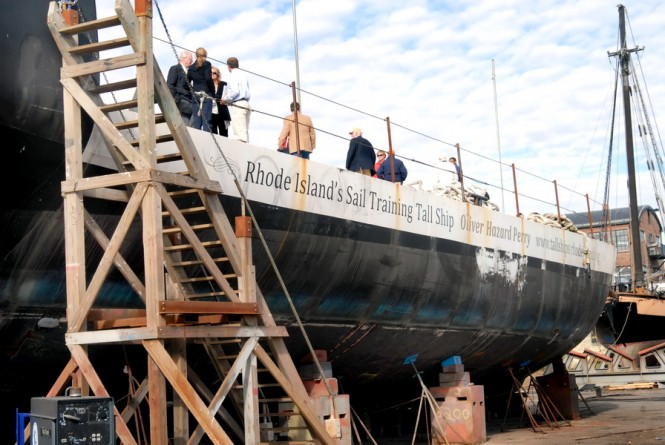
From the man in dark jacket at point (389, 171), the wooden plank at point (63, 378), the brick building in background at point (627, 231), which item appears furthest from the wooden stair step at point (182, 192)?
the brick building in background at point (627, 231)

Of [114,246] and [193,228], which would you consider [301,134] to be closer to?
[193,228]

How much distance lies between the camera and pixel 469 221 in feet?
48.1

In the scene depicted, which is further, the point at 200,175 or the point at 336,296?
the point at 336,296

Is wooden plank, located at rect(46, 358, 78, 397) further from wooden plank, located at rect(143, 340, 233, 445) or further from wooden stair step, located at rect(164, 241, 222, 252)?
wooden stair step, located at rect(164, 241, 222, 252)

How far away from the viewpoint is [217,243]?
918cm

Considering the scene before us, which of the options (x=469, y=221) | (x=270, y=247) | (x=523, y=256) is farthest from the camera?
(x=523, y=256)

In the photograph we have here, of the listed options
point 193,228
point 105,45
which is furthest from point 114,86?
point 193,228

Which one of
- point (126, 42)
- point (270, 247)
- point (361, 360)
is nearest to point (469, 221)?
point (361, 360)

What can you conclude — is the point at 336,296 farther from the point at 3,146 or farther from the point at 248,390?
the point at 3,146

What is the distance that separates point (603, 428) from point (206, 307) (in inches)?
410

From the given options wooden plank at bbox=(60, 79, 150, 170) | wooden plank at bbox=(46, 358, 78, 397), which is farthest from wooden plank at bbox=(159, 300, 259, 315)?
wooden plank at bbox=(60, 79, 150, 170)

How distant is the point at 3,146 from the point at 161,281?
2.08 m

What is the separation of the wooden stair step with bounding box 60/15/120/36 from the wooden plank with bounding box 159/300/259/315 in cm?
274

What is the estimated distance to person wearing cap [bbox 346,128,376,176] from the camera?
1311cm
